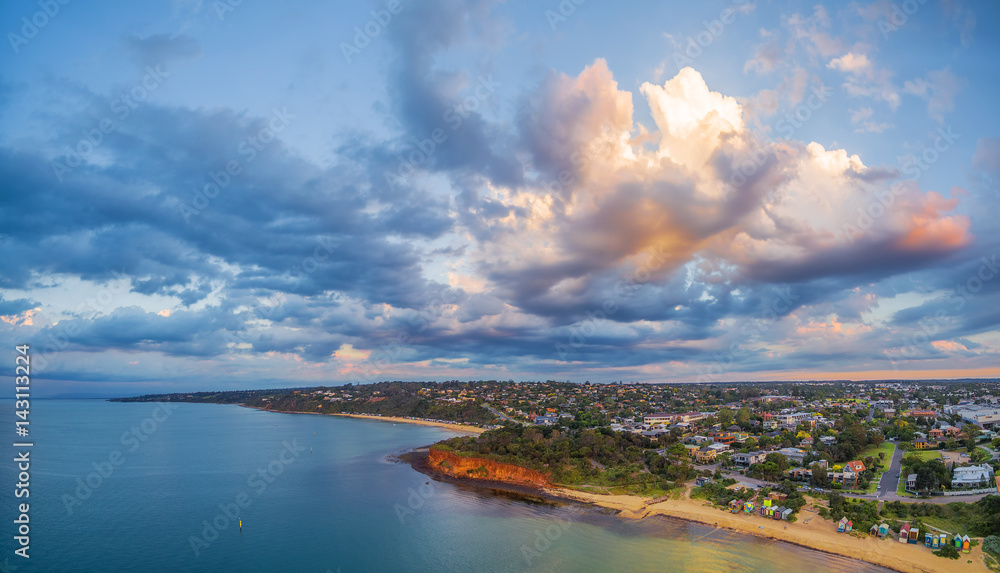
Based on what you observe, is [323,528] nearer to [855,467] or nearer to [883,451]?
[855,467]

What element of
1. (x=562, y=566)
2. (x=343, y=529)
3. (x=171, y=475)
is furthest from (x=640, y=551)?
(x=171, y=475)

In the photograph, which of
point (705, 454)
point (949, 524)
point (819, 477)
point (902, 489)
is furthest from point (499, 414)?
point (949, 524)

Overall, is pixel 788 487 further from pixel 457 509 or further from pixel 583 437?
pixel 457 509

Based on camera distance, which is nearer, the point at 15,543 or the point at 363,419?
the point at 15,543

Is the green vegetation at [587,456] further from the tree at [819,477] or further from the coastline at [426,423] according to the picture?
the coastline at [426,423]

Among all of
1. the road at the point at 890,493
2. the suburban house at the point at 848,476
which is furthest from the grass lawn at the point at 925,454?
the suburban house at the point at 848,476

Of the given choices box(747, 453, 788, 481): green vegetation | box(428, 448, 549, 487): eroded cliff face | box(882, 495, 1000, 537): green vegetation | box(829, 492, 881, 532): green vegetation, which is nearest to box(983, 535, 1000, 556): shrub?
box(882, 495, 1000, 537): green vegetation
